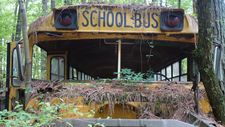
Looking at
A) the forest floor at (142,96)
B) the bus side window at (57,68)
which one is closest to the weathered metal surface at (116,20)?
the forest floor at (142,96)

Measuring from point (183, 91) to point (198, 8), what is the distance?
3.29 ft

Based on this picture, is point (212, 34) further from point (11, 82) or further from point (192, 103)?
point (11, 82)

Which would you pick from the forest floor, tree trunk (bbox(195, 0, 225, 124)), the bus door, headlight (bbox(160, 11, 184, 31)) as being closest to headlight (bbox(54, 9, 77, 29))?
the bus door

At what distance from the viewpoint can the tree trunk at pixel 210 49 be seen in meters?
4.32

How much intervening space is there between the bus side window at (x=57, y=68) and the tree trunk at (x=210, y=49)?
95.9 inches

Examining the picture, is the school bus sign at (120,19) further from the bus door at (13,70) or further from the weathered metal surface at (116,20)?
the bus door at (13,70)

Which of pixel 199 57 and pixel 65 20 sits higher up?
pixel 65 20

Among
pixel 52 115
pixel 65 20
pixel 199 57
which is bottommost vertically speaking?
pixel 52 115

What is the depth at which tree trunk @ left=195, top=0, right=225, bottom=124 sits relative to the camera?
4.32 meters

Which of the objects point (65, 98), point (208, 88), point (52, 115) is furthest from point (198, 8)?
point (52, 115)

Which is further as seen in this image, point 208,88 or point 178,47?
point 178,47

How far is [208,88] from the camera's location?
4.37m

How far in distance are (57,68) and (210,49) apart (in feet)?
9.06

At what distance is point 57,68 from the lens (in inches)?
246
